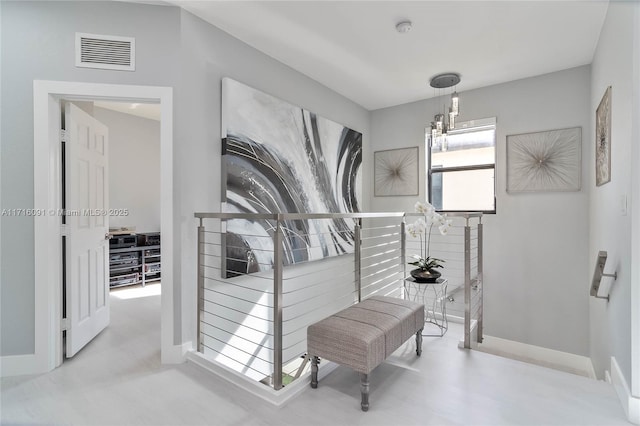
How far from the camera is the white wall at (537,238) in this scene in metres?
3.12

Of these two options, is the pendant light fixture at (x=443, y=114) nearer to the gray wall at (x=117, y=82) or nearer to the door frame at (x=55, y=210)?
the gray wall at (x=117, y=82)

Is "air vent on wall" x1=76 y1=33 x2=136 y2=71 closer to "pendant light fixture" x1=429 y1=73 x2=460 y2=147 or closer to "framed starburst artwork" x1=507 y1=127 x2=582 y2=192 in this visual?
"pendant light fixture" x1=429 y1=73 x2=460 y2=147

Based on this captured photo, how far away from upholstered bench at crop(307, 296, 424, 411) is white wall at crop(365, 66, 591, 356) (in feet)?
6.48

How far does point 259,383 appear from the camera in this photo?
1.92m

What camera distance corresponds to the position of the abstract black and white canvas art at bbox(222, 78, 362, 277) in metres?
2.60

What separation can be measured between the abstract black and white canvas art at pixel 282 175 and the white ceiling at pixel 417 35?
509 millimetres

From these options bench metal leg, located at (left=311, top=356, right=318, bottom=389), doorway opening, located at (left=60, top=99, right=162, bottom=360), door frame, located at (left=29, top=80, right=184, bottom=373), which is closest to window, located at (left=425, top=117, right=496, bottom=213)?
bench metal leg, located at (left=311, top=356, right=318, bottom=389)

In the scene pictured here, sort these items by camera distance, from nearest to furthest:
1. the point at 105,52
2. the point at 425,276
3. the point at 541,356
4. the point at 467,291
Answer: the point at 105,52 < the point at 467,291 < the point at 425,276 < the point at 541,356

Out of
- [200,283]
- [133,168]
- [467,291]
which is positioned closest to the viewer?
[200,283]

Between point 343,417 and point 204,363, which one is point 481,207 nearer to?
point 343,417

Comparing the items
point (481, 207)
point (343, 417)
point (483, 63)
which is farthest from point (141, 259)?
point (483, 63)

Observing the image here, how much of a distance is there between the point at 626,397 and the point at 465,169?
2.79 meters

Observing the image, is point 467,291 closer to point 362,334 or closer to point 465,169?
point 362,334

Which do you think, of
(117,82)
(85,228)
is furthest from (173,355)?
(117,82)
